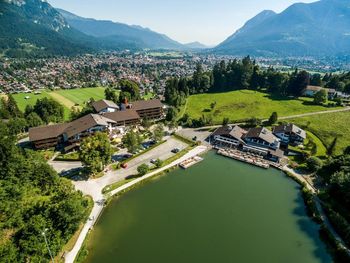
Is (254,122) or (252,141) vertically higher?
Answer: (254,122)

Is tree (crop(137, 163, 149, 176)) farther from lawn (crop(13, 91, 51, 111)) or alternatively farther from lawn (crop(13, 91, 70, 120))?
lawn (crop(13, 91, 51, 111))

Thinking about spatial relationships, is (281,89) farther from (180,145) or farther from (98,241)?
(98,241)

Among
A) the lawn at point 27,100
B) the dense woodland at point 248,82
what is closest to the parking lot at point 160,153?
the dense woodland at point 248,82

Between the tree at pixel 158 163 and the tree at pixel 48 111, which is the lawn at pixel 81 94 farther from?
the tree at pixel 158 163

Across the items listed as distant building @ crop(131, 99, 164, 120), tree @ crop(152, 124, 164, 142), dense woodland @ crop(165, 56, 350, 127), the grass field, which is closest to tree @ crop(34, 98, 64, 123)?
the grass field

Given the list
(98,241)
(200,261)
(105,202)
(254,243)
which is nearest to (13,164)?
(105,202)

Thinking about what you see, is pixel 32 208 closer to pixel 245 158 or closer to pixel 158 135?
pixel 158 135

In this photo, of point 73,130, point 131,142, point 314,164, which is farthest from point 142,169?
point 314,164
